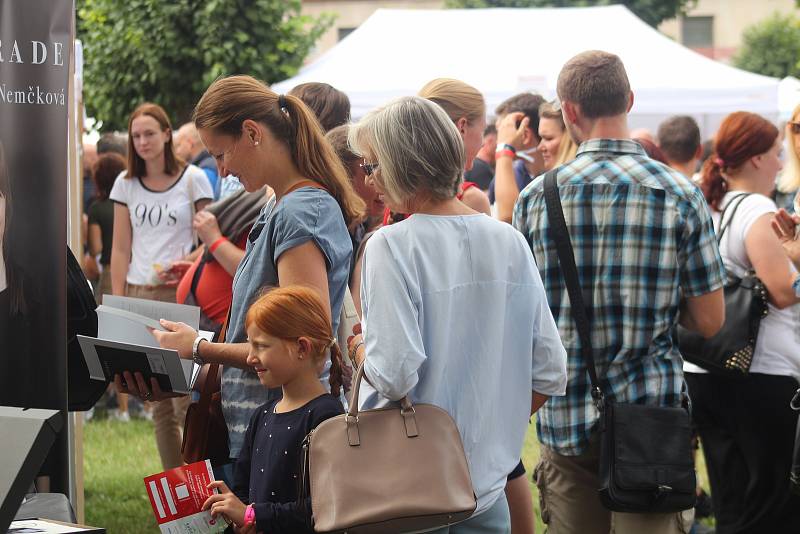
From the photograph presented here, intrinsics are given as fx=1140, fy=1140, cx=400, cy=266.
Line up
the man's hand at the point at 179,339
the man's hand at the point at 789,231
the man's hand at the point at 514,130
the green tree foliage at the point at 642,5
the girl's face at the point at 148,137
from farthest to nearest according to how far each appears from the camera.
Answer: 1. the green tree foliage at the point at 642,5
2. the girl's face at the point at 148,137
3. the man's hand at the point at 514,130
4. the man's hand at the point at 789,231
5. the man's hand at the point at 179,339

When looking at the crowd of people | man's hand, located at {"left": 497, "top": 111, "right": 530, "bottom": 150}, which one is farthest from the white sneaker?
the crowd of people

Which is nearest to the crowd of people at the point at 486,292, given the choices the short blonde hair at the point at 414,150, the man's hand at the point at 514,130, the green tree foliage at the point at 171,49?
the short blonde hair at the point at 414,150

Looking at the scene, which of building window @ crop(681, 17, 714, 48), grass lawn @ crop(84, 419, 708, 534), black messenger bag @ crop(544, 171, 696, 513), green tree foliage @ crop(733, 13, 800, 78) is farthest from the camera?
building window @ crop(681, 17, 714, 48)

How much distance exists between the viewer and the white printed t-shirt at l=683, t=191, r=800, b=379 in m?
4.43

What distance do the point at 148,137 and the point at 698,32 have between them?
4032cm

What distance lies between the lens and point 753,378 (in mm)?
4480

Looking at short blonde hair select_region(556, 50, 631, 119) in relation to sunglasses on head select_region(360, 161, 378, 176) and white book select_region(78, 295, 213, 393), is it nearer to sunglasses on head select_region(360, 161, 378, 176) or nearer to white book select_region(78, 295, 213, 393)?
sunglasses on head select_region(360, 161, 378, 176)

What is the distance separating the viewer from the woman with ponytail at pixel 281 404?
288cm

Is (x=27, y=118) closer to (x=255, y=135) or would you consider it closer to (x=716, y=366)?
(x=255, y=135)

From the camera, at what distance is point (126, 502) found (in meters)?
6.30

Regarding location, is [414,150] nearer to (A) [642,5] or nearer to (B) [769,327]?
(B) [769,327]

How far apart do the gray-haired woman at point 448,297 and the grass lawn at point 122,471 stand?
3010 mm

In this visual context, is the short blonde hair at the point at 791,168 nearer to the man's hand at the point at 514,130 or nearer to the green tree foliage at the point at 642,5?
the man's hand at the point at 514,130

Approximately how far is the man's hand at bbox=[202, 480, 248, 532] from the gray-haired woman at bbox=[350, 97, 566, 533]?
1.54ft
